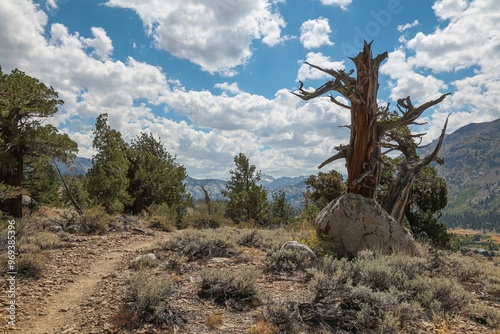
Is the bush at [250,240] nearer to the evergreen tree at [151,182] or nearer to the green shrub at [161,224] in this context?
the green shrub at [161,224]

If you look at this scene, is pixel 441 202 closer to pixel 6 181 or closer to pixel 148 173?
pixel 148 173

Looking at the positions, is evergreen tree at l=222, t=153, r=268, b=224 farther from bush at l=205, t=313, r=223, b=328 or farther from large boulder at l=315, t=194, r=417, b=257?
bush at l=205, t=313, r=223, b=328

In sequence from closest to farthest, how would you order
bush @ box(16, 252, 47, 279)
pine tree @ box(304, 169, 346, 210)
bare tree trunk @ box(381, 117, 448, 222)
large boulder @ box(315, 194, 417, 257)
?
bush @ box(16, 252, 47, 279)
large boulder @ box(315, 194, 417, 257)
bare tree trunk @ box(381, 117, 448, 222)
pine tree @ box(304, 169, 346, 210)

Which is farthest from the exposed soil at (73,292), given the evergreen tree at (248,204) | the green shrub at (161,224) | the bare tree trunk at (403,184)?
the evergreen tree at (248,204)

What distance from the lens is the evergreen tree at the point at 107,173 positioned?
21.2 m

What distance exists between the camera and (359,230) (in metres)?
9.70

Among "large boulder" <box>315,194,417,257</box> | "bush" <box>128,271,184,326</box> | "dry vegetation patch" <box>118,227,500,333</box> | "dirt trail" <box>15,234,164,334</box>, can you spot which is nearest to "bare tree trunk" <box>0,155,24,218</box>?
"dirt trail" <box>15,234,164,334</box>

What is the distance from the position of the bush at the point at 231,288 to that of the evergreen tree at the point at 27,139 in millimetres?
11872

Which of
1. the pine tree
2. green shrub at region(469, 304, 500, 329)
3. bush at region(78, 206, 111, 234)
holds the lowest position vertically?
green shrub at region(469, 304, 500, 329)

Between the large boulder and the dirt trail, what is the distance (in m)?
6.19

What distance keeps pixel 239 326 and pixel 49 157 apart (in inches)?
549

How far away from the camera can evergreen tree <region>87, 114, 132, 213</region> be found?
69.6 ft

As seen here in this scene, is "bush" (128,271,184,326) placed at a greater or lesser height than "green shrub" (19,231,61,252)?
lesser

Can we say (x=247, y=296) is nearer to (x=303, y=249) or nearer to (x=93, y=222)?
(x=303, y=249)
